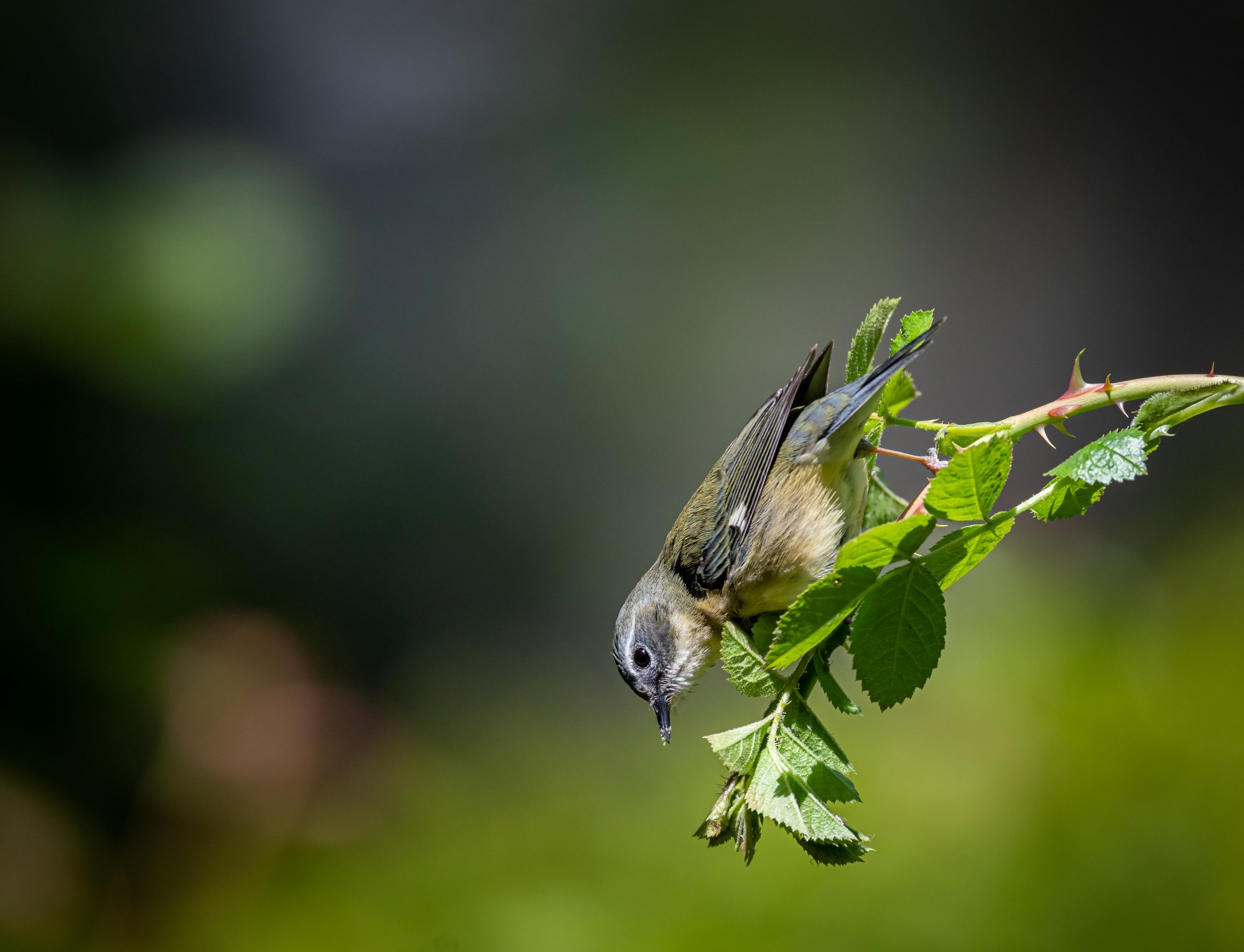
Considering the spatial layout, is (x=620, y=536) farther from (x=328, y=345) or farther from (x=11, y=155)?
(x=11, y=155)

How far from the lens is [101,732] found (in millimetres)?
4066

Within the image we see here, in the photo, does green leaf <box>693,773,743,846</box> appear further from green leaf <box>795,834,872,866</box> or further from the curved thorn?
the curved thorn

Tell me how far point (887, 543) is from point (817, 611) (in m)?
0.10

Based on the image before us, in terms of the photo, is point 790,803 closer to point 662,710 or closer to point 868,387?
point 868,387

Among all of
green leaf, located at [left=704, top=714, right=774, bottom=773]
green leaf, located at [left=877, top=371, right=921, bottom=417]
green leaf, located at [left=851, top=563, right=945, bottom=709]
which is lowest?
green leaf, located at [left=704, top=714, right=774, bottom=773]

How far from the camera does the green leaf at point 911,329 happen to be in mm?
1125

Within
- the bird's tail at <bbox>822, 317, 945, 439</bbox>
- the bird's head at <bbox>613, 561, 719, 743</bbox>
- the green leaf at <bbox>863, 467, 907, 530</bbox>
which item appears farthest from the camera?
the bird's head at <bbox>613, 561, 719, 743</bbox>

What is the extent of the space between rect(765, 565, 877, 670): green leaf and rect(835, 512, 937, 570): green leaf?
0.01 metres

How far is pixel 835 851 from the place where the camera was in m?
0.93

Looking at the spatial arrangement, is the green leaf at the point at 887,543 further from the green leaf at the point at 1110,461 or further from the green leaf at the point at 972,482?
the green leaf at the point at 1110,461

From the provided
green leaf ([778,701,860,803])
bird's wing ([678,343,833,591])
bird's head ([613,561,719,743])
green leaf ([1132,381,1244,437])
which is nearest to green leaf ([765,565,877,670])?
green leaf ([778,701,860,803])

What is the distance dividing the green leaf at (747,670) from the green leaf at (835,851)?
0.18 meters

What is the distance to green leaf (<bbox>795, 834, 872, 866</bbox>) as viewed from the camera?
3.03 ft

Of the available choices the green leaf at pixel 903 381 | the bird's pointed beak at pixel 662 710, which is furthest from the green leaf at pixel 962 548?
the bird's pointed beak at pixel 662 710
